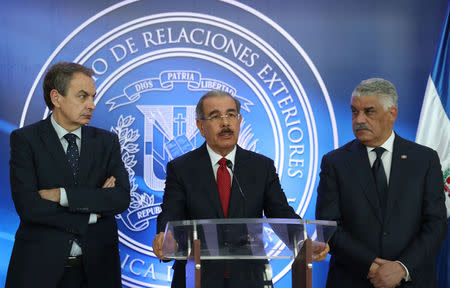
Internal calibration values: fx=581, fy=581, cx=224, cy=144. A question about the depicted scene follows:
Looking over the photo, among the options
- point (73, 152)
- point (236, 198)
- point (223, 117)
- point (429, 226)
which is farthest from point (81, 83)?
point (429, 226)

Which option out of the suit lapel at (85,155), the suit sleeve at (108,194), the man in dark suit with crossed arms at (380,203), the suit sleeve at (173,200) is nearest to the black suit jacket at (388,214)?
the man in dark suit with crossed arms at (380,203)

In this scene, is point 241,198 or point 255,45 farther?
point 255,45

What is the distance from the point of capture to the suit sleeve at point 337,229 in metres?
3.19

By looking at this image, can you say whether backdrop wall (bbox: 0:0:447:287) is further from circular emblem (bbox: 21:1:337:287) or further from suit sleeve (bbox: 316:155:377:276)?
suit sleeve (bbox: 316:155:377:276)

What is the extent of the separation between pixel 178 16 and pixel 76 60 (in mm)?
927

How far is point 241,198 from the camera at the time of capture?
123 inches

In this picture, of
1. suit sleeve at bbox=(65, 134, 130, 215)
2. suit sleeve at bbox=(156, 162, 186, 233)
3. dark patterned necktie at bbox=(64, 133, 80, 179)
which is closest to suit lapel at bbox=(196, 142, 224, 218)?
suit sleeve at bbox=(156, 162, 186, 233)

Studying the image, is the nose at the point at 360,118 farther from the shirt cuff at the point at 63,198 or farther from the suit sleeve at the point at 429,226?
the shirt cuff at the point at 63,198

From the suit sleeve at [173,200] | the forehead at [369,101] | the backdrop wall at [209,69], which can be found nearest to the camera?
the suit sleeve at [173,200]

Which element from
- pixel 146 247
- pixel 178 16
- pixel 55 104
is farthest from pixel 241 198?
pixel 178 16

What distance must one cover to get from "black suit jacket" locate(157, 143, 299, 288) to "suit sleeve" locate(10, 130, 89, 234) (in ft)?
1.80

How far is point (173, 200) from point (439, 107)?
2.64m

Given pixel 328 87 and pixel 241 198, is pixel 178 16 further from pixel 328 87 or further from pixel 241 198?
pixel 241 198

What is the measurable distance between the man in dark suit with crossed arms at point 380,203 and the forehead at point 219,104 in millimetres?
711
